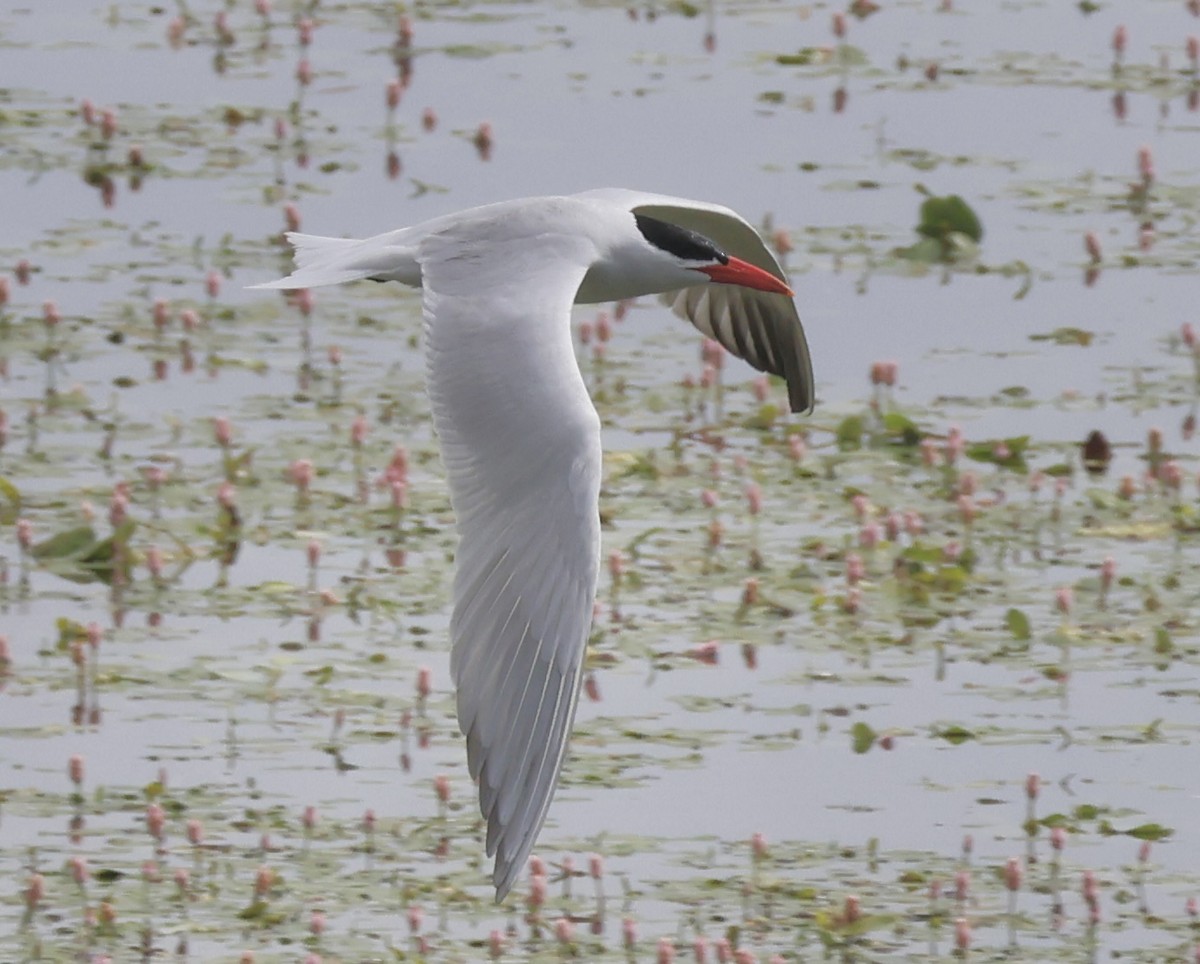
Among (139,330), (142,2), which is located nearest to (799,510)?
(139,330)

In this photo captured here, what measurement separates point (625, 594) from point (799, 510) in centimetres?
92

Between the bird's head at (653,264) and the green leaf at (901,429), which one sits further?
the green leaf at (901,429)

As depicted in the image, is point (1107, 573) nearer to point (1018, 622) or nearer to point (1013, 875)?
point (1018, 622)

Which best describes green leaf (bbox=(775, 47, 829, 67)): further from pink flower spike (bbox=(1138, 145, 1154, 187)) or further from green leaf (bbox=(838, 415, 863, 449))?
green leaf (bbox=(838, 415, 863, 449))

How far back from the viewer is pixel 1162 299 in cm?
1246

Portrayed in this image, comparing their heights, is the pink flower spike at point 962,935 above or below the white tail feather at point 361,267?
below

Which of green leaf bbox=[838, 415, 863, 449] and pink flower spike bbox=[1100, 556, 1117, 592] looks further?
green leaf bbox=[838, 415, 863, 449]

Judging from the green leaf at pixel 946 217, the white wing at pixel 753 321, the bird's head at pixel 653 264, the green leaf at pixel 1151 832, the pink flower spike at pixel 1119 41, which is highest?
the bird's head at pixel 653 264

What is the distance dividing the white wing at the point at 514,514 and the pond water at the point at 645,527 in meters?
0.67

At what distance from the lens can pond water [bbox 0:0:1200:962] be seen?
7.82m

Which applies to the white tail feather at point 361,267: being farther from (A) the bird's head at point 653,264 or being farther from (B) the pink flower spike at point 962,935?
(B) the pink flower spike at point 962,935

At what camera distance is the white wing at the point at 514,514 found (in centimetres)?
689

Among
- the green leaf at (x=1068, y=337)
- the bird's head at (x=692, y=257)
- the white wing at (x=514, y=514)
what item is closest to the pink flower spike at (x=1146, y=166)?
the green leaf at (x=1068, y=337)

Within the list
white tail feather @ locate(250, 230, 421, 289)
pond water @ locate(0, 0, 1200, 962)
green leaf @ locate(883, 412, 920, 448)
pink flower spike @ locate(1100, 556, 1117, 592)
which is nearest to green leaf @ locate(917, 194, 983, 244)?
pond water @ locate(0, 0, 1200, 962)
